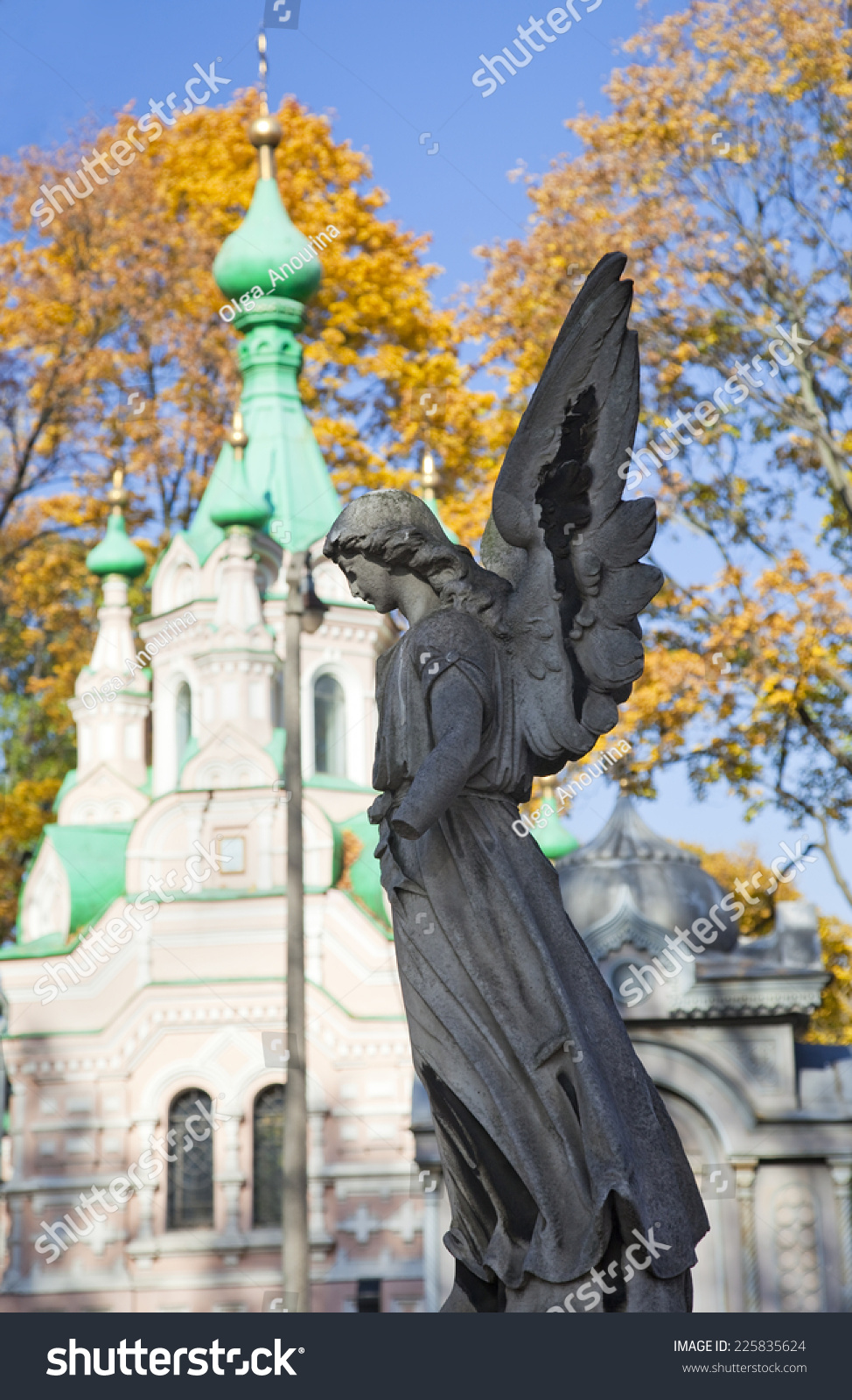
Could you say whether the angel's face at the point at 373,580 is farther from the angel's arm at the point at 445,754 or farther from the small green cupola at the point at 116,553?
the small green cupola at the point at 116,553

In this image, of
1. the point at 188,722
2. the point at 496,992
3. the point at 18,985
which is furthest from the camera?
the point at 188,722

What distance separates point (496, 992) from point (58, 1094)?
74.6ft

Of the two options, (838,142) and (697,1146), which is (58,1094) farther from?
(838,142)

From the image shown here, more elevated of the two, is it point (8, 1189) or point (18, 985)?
point (18, 985)

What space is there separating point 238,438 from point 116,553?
3.26 m

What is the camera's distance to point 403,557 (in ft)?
15.2

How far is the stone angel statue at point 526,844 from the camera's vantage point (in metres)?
4.12

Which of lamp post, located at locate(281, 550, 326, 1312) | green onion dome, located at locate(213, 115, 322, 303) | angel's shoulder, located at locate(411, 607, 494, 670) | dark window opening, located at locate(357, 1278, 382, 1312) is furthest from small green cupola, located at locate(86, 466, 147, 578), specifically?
angel's shoulder, located at locate(411, 607, 494, 670)

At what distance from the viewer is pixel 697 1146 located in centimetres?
1444

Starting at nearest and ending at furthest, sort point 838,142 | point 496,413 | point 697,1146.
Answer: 1. point 697,1146
2. point 838,142
3. point 496,413

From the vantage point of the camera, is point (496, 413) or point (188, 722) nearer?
point (496, 413)

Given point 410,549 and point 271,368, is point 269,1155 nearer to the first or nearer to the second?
point 271,368

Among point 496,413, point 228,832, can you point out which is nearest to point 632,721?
point 496,413

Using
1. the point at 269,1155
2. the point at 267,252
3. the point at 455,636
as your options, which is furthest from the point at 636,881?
the point at 267,252
